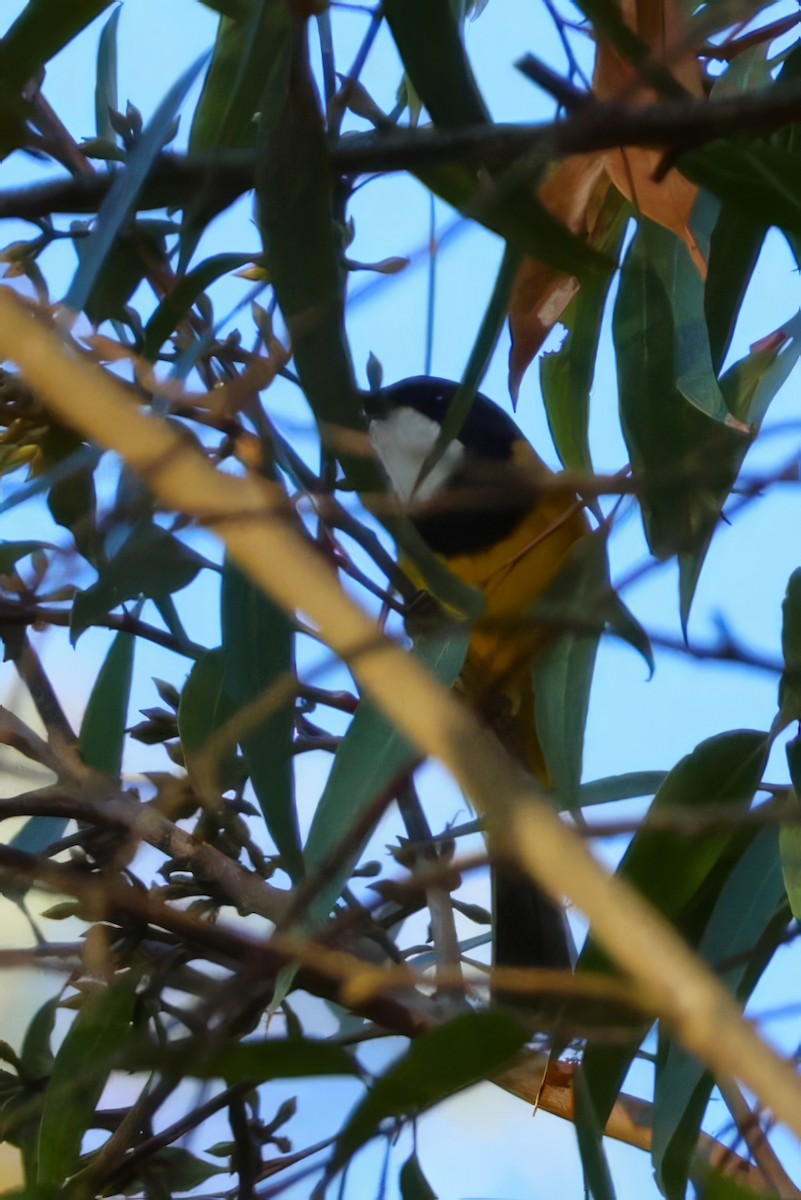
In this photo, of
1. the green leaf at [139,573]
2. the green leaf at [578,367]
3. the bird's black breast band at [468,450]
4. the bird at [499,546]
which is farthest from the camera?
the bird's black breast band at [468,450]

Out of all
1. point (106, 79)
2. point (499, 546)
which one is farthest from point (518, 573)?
point (106, 79)

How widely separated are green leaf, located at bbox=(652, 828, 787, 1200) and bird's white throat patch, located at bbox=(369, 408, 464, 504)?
0.91 meters

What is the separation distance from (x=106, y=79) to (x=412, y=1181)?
710 mm

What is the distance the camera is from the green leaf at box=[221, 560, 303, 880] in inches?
24.5

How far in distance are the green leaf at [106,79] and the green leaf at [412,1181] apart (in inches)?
25.0

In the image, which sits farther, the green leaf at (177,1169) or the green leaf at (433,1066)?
the green leaf at (177,1169)

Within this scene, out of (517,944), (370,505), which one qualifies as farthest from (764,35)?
(517,944)

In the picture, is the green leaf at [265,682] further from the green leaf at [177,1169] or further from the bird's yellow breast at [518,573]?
the bird's yellow breast at [518,573]

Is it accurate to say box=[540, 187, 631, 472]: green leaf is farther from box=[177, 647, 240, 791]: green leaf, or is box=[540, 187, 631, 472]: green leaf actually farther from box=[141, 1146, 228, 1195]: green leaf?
box=[141, 1146, 228, 1195]: green leaf

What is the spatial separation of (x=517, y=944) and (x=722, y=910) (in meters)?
0.61

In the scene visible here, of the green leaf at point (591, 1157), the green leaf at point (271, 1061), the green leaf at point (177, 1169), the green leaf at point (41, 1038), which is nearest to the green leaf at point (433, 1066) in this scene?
the green leaf at point (271, 1061)

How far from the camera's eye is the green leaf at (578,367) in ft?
2.75

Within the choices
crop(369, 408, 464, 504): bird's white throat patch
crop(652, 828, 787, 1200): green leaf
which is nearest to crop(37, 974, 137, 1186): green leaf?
crop(652, 828, 787, 1200): green leaf

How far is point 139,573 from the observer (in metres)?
0.72
